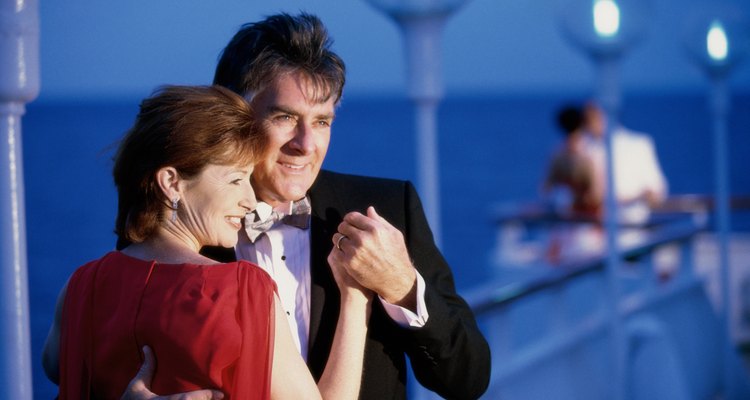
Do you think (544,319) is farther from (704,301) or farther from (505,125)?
(505,125)

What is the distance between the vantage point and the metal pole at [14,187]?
1612 millimetres

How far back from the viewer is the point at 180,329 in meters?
1.62

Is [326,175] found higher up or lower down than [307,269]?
higher up

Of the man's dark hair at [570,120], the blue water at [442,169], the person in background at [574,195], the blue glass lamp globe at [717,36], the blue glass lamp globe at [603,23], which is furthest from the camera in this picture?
the blue water at [442,169]

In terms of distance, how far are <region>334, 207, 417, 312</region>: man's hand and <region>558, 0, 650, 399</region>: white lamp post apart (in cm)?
230

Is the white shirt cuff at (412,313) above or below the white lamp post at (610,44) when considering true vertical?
below

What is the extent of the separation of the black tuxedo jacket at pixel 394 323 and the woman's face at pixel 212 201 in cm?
36

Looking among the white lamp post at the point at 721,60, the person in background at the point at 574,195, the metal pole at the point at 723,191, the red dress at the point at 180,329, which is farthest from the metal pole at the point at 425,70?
the person in background at the point at 574,195

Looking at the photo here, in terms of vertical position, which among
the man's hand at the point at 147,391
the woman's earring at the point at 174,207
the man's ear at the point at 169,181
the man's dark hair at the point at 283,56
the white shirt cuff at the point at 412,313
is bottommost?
the man's hand at the point at 147,391

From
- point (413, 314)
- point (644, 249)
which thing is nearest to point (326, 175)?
point (413, 314)

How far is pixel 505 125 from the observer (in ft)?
380

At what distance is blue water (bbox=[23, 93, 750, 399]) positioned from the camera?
33000 mm

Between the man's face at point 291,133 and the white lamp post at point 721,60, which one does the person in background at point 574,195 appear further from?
the man's face at point 291,133

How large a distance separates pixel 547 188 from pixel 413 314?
5870mm
